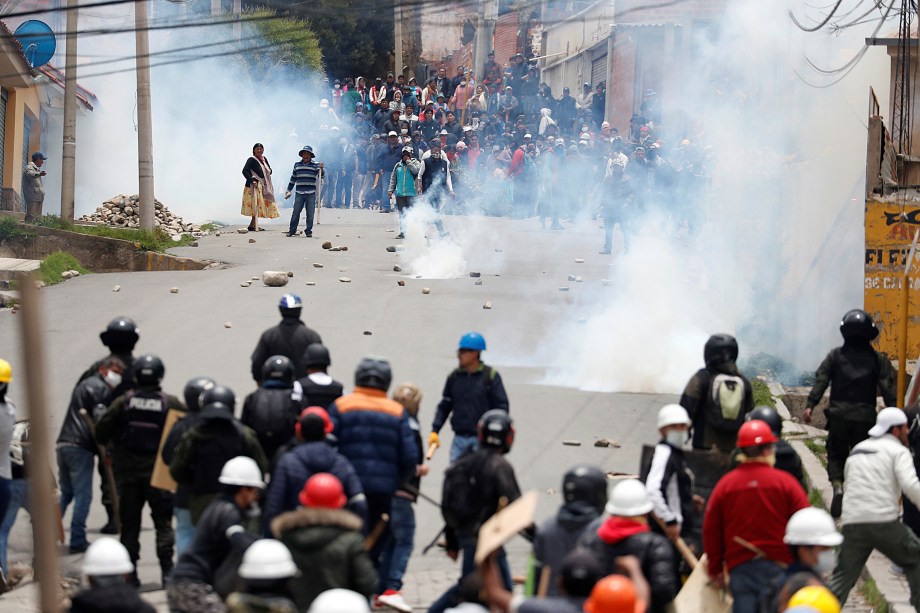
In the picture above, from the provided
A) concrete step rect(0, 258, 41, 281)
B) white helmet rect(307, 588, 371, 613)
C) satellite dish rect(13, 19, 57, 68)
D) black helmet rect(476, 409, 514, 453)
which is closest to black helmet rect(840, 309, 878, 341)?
black helmet rect(476, 409, 514, 453)

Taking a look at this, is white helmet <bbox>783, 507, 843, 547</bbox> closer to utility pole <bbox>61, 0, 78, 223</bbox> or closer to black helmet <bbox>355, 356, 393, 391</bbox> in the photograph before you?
black helmet <bbox>355, 356, 393, 391</bbox>

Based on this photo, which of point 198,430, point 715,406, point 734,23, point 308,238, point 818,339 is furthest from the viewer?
point 308,238

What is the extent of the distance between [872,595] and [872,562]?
0.57 metres

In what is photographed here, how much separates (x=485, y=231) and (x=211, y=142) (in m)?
12.0

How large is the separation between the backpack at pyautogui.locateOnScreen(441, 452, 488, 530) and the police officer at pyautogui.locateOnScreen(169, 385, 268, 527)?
1.16m

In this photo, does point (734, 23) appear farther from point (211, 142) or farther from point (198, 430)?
point (211, 142)

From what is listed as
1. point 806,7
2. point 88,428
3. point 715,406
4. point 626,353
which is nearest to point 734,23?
point 806,7

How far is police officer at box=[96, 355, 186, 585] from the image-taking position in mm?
7512

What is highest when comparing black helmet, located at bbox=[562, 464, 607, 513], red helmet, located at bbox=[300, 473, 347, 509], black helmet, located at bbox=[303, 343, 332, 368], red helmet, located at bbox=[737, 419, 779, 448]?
black helmet, located at bbox=[303, 343, 332, 368]

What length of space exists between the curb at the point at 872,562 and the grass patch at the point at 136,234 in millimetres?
10139

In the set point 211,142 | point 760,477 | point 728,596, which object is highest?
point 211,142

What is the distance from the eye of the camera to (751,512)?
6039 millimetres

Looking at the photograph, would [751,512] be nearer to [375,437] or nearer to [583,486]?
[583,486]

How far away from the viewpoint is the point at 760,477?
6.10 metres
